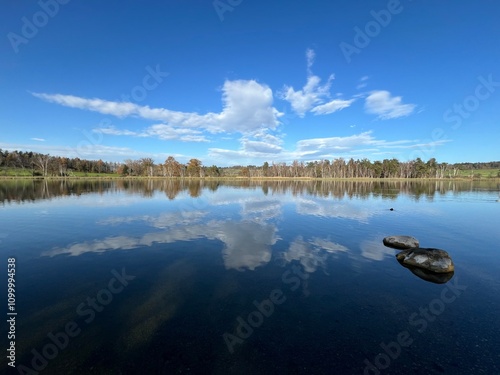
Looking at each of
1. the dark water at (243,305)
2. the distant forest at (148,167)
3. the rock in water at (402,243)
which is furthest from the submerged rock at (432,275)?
the distant forest at (148,167)

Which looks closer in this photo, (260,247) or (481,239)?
(260,247)

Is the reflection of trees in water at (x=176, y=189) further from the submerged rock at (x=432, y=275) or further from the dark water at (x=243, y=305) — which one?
the submerged rock at (x=432, y=275)

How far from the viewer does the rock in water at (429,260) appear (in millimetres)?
13773

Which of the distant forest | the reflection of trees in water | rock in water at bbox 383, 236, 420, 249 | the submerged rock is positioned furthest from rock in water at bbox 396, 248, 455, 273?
the distant forest

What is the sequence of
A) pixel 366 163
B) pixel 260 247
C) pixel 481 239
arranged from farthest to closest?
pixel 366 163 < pixel 481 239 < pixel 260 247

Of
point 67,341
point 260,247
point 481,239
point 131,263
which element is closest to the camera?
point 67,341

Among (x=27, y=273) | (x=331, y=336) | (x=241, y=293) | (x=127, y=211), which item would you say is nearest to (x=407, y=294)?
(x=331, y=336)

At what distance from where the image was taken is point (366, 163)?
18550 cm

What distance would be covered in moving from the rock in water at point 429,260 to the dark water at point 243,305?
0.86m

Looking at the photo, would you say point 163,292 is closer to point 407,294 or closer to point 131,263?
point 131,263

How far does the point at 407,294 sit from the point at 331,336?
5.42m

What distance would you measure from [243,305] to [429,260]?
11.5m

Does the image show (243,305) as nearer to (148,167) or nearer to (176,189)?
(176,189)

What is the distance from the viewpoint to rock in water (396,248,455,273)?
13.8 meters
